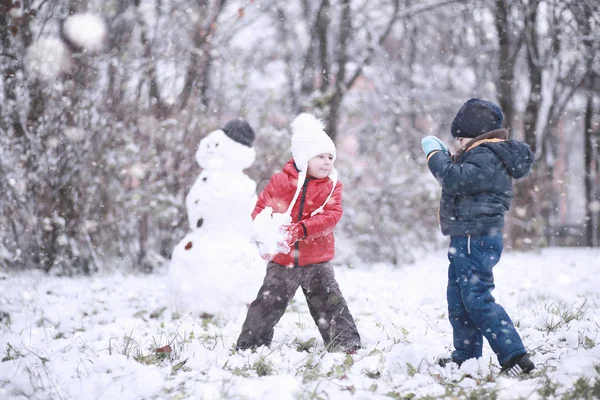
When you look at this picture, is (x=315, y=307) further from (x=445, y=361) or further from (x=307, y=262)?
(x=445, y=361)

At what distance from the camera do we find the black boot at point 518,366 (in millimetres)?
2693

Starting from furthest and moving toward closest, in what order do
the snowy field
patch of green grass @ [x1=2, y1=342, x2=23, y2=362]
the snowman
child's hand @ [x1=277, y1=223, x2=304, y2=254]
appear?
1. the snowman
2. patch of green grass @ [x1=2, y1=342, x2=23, y2=362]
3. child's hand @ [x1=277, y1=223, x2=304, y2=254]
4. the snowy field

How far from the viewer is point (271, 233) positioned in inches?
127

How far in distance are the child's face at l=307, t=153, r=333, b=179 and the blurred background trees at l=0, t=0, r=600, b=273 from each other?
4128mm

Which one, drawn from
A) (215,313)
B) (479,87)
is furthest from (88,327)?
(479,87)

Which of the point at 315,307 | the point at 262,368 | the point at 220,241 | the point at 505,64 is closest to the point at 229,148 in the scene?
the point at 220,241

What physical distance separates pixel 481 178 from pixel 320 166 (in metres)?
1.04

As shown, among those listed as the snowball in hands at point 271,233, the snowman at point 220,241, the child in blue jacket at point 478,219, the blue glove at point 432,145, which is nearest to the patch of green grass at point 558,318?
the child in blue jacket at point 478,219

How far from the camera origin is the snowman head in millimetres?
5074

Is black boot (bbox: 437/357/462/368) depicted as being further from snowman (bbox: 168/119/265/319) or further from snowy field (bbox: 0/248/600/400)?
snowman (bbox: 168/119/265/319)

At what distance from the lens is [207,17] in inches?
319

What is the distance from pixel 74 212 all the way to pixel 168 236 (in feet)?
4.40

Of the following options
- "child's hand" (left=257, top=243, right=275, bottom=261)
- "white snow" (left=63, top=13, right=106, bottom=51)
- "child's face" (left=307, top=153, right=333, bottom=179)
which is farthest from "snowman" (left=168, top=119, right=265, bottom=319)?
"white snow" (left=63, top=13, right=106, bottom=51)

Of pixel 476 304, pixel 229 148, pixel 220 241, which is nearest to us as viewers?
pixel 476 304
